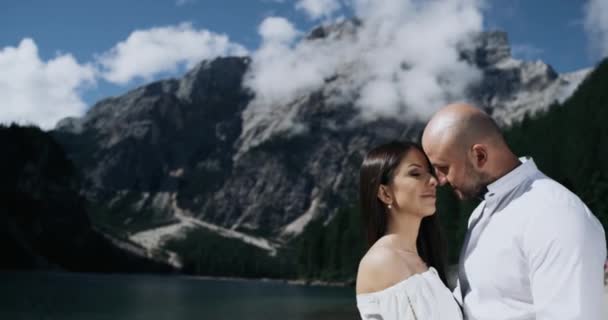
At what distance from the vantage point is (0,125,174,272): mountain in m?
150

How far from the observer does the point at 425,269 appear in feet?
14.7

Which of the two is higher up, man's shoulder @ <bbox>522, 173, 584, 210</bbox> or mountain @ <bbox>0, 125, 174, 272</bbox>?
mountain @ <bbox>0, 125, 174, 272</bbox>

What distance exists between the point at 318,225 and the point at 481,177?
150 meters

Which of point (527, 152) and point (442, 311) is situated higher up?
point (527, 152)

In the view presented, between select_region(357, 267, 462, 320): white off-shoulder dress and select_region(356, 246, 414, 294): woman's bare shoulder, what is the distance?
54 mm

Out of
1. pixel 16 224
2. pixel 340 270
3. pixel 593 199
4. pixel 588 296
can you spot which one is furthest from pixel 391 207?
pixel 16 224

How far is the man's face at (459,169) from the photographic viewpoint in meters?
3.43

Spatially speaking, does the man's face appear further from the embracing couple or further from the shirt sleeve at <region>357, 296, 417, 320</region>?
the shirt sleeve at <region>357, 296, 417, 320</region>

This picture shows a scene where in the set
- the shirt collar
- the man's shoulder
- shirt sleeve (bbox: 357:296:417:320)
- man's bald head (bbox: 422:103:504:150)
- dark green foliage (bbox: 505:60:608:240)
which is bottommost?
shirt sleeve (bbox: 357:296:417:320)

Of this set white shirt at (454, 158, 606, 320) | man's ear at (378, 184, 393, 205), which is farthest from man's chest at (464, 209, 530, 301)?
man's ear at (378, 184, 393, 205)

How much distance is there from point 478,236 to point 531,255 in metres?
0.57

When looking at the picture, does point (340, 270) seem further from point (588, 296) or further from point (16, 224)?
point (588, 296)

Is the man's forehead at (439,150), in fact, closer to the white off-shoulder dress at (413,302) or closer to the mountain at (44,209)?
the white off-shoulder dress at (413,302)

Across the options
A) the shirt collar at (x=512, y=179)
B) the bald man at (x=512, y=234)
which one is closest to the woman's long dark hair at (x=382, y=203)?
the bald man at (x=512, y=234)
